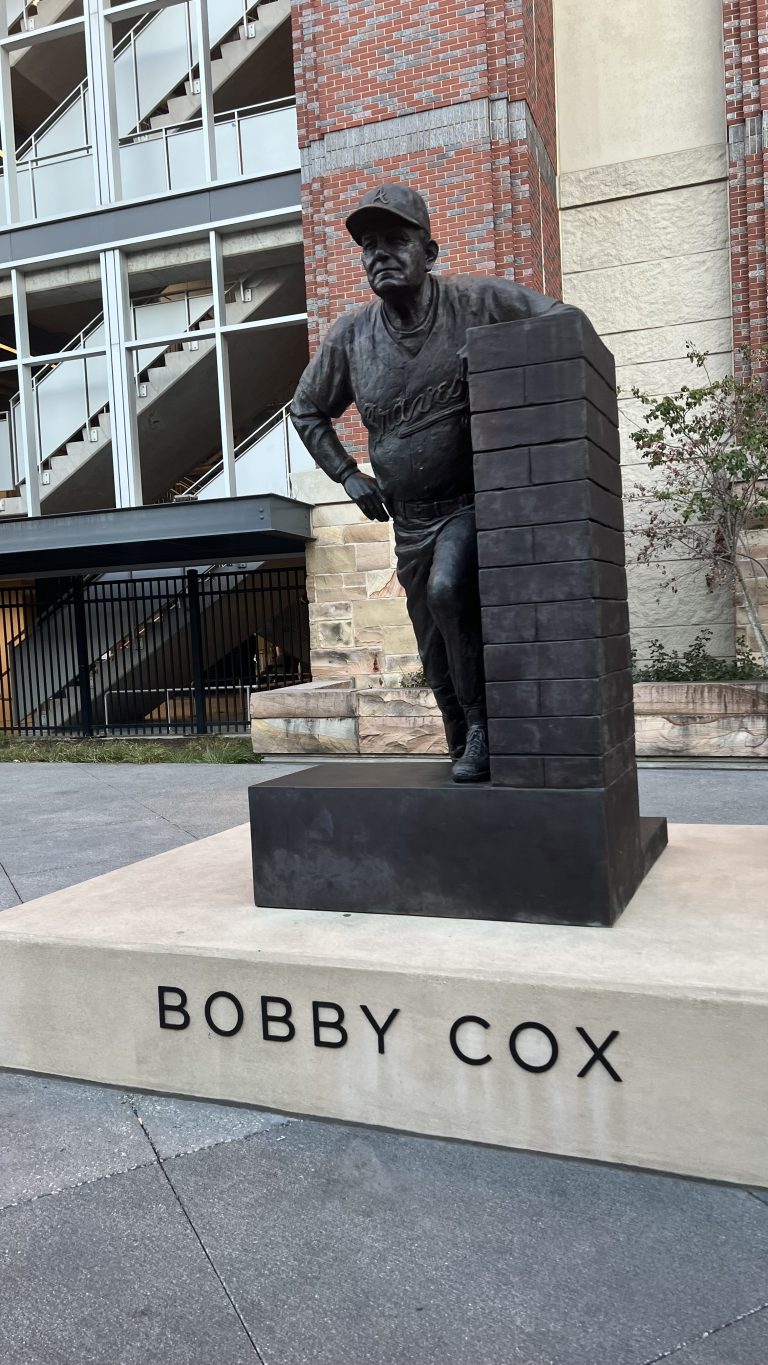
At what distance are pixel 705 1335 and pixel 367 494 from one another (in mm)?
2858

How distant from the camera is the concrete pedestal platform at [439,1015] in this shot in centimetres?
254

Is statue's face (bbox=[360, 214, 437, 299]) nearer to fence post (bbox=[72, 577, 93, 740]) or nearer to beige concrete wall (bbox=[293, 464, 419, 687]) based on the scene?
beige concrete wall (bbox=[293, 464, 419, 687])

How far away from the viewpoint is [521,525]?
3258 mm

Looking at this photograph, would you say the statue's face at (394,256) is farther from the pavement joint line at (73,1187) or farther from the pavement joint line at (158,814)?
the pavement joint line at (158,814)

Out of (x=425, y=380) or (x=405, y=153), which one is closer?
(x=425, y=380)

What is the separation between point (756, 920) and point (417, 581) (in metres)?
1.72

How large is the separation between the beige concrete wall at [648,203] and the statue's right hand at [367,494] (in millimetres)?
9453

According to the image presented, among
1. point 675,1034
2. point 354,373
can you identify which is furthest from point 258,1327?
point 354,373

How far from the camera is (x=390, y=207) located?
3.38 meters

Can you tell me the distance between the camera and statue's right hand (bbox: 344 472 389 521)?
390 centimetres

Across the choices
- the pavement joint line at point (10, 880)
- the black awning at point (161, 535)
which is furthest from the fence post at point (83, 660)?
the pavement joint line at point (10, 880)

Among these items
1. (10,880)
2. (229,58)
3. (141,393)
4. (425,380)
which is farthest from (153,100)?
(425,380)

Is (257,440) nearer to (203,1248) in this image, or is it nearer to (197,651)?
(197,651)

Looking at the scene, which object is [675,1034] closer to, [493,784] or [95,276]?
[493,784]
